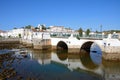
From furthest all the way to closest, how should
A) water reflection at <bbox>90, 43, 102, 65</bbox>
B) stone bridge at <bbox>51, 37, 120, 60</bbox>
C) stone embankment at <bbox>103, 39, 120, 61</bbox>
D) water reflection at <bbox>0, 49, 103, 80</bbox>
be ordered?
water reflection at <bbox>90, 43, 102, 65</bbox>
stone bridge at <bbox>51, 37, 120, 60</bbox>
stone embankment at <bbox>103, 39, 120, 61</bbox>
water reflection at <bbox>0, 49, 103, 80</bbox>

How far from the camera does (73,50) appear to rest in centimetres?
4588

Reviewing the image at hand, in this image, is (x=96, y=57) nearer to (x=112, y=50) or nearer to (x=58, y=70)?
(x=112, y=50)

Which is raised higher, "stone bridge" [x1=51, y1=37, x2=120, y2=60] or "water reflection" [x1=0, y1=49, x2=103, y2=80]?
"stone bridge" [x1=51, y1=37, x2=120, y2=60]

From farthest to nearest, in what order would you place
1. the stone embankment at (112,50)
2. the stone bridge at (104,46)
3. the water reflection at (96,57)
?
the water reflection at (96,57) < the stone bridge at (104,46) < the stone embankment at (112,50)

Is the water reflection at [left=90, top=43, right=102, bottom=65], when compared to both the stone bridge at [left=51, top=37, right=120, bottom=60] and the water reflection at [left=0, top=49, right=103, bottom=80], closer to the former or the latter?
the stone bridge at [left=51, top=37, right=120, bottom=60]

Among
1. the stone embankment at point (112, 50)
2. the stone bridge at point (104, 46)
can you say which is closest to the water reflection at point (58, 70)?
the stone bridge at point (104, 46)

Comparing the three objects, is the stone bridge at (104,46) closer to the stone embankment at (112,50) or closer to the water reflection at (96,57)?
the stone embankment at (112,50)

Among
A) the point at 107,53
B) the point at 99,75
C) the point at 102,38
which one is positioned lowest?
the point at 99,75

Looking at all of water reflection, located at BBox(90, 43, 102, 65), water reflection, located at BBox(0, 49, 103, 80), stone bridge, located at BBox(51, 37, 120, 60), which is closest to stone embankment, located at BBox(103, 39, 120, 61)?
stone bridge, located at BBox(51, 37, 120, 60)

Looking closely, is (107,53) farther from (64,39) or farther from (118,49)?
(64,39)

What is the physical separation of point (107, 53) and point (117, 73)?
8391 mm

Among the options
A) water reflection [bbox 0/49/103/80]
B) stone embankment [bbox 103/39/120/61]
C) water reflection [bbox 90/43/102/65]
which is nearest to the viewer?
water reflection [bbox 0/49/103/80]

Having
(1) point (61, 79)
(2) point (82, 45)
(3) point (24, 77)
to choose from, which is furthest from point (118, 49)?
(3) point (24, 77)

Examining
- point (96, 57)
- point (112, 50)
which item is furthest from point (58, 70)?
point (96, 57)
